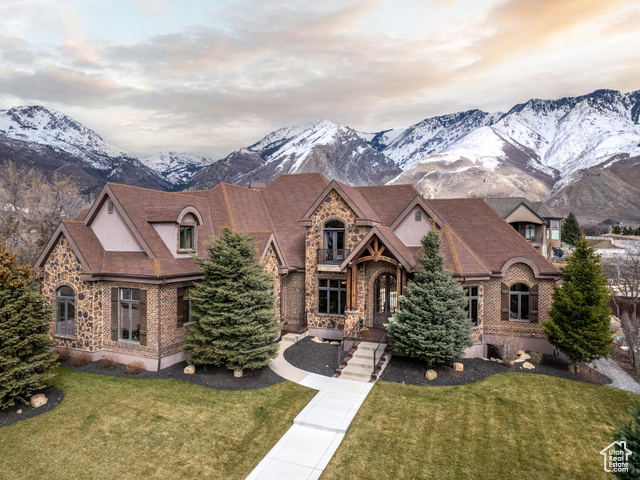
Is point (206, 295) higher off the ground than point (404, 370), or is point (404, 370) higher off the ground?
point (206, 295)

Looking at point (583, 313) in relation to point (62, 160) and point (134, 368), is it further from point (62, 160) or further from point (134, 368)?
point (62, 160)

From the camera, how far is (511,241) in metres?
17.8

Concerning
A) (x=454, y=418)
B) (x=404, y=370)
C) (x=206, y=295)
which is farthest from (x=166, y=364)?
(x=454, y=418)

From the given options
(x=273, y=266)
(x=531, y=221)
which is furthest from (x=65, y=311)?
(x=531, y=221)

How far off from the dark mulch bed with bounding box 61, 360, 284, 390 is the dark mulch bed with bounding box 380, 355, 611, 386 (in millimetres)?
4451

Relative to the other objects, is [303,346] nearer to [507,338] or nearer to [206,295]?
[206,295]

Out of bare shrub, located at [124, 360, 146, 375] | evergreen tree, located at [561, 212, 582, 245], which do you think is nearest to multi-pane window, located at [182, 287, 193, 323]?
bare shrub, located at [124, 360, 146, 375]

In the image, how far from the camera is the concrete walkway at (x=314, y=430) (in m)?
8.80

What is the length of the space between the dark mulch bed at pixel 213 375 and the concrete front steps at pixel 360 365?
2590 mm

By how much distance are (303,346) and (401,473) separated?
8.88 m

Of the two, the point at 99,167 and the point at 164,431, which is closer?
the point at 164,431

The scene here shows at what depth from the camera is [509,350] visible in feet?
49.1

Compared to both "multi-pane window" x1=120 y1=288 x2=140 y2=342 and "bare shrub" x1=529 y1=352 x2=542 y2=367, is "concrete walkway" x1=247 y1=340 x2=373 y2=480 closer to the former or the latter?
"multi-pane window" x1=120 y1=288 x2=140 y2=342

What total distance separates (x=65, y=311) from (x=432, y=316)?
15048mm
